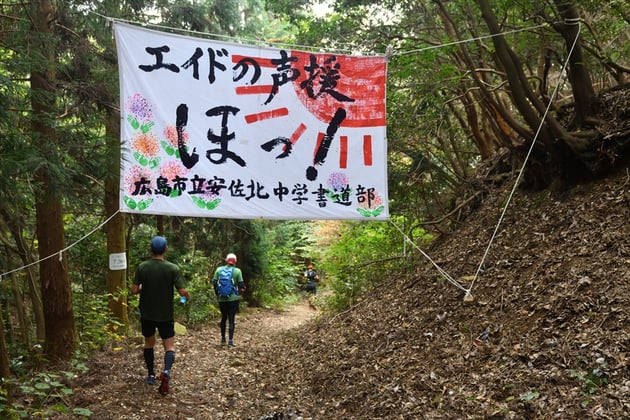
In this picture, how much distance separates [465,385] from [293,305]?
54.3ft

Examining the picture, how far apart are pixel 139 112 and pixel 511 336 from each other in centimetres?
433

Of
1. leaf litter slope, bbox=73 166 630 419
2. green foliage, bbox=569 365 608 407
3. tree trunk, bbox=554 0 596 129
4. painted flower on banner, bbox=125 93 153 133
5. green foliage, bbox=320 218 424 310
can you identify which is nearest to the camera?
green foliage, bbox=569 365 608 407

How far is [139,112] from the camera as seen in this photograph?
16.5 ft

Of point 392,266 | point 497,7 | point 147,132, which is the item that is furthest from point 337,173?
point 392,266

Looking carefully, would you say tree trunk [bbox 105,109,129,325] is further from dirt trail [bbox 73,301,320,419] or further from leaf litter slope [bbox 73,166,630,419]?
leaf litter slope [bbox 73,166,630,419]

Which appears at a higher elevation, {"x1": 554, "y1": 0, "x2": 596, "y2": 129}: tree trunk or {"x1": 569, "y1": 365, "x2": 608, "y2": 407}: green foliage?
{"x1": 554, "y1": 0, "x2": 596, "y2": 129}: tree trunk

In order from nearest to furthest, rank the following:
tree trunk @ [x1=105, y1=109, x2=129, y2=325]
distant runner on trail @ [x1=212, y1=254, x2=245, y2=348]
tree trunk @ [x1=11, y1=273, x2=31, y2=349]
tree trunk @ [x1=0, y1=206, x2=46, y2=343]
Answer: tree trunk @ [x1=0, y1=206, x2=46, y2=343] → tree trunk @ [x1=11, y1=273, x2=31, y2=349] → distant runner on trail @ [x1=212, y1=254, x2=245, y2=348] → tree trunk @ [x1=105, y1=109, x2=129, y2=325]

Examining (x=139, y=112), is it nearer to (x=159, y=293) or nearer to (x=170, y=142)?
(x=170, y=142)

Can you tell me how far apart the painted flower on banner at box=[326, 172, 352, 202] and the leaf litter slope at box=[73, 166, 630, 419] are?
2043 mm

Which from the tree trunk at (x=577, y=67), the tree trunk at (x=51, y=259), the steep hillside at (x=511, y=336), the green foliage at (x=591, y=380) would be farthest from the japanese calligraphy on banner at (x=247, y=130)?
the green foliage at (x=591, y=380)

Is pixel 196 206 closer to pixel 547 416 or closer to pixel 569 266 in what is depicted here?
pixel 547 416

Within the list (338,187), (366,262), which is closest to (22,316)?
(338,187)

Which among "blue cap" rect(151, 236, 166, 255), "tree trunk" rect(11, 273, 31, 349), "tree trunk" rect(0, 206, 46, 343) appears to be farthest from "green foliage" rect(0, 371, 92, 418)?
"tree trunk" rect(11, 273, 31, 349)

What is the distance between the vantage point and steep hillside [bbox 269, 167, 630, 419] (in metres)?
4.09
